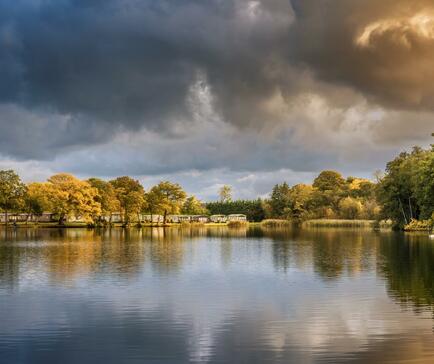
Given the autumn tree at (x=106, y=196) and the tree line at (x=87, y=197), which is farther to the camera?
the autumn tree at (x=106, y=196)

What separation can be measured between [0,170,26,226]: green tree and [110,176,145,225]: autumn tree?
1869 cm

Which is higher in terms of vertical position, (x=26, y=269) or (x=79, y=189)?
(x=79, y=189)

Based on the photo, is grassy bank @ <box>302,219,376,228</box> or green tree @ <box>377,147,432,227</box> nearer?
green tree @ <box>377,147,432,227</box>

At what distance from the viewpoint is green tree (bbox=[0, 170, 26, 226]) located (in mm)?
100938

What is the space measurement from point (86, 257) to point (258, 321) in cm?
2364

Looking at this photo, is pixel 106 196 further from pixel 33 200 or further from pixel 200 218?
pixel 200 218

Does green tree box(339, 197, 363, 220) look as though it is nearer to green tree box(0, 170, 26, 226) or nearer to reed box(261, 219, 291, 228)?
reed box(261, 219, 291, 228)

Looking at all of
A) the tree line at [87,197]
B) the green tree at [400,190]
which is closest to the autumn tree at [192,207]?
the tree line at [87,197]

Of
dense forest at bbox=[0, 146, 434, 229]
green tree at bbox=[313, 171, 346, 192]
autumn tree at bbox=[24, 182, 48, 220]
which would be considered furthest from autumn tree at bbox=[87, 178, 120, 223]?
green tree at bbox=[313, 171, 346, 192]

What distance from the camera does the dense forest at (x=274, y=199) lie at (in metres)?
80.8

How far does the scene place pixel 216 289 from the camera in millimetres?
24375

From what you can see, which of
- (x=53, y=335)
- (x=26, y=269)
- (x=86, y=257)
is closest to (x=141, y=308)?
(x=53, y=335)

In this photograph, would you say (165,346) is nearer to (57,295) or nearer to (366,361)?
(366,361)

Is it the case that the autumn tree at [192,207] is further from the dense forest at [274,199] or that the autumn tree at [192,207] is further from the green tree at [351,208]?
the green tree at [351,208]
